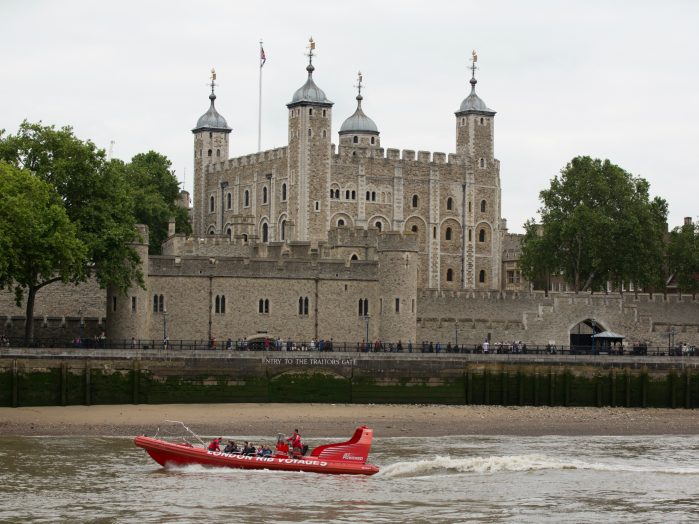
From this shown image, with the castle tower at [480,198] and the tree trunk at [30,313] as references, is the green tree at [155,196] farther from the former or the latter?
the tree trunk at [30,313]

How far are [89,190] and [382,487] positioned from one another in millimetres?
32283

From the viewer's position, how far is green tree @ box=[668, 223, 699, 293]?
11094 centimetres

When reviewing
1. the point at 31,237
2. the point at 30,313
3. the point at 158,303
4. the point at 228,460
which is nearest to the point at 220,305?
the point at 158,303

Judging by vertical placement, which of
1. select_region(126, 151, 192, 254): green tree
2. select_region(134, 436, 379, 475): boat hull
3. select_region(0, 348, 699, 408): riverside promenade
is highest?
select_region(126, 151, 192, 254): green tree

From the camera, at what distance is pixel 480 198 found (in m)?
A: 125

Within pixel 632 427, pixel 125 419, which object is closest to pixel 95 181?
pixel 125 419

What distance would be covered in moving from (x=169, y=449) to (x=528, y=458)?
11.6 meters

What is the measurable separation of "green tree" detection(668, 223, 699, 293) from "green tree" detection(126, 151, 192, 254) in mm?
33879

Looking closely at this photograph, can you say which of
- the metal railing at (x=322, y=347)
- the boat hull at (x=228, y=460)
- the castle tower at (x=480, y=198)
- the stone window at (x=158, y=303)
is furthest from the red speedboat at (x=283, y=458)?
the castle tower at (x=480, y=198)

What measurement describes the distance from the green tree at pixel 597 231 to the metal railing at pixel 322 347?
20626mm

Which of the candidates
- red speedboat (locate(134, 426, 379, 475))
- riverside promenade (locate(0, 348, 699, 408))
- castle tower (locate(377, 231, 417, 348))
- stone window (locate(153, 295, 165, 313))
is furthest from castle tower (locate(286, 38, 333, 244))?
red speedboat (locate(134, 426, 379, 475))

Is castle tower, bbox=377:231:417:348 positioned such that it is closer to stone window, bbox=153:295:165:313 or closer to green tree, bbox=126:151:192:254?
stone window, bbox=153:295:165:313

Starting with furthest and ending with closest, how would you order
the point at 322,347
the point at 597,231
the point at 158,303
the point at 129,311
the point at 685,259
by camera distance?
the point at 685,259
the point at 597,231
the point at 158,303
the point at 129,311
the point at 322,347

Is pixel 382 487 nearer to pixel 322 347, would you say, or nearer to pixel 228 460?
pixel 228 460
